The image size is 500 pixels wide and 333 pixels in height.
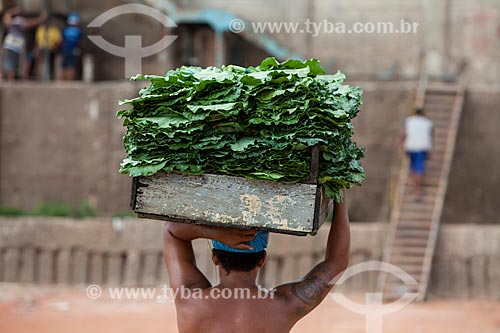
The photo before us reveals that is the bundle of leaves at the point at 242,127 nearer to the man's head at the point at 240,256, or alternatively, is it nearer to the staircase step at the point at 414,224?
the man's head at the point at 240,256

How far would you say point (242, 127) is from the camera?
3184 mm

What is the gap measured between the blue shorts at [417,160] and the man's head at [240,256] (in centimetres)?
982

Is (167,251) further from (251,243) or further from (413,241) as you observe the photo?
(413,241)

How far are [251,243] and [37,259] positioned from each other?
31.7 feet

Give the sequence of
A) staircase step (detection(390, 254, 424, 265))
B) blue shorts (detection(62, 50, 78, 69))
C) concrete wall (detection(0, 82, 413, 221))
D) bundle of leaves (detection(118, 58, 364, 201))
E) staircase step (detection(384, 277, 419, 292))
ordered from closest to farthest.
Result: 1. bundle of leaves (detection(118, 58, 364, 201))
2. staircase step (detection(384, 277, 419, 292))
3. staircase step (detection(390, 254, 424, 265))
4. concrete wall (detection(0, 82, 413, 221))
5. blue shorts (detection(62, 50, 78, 69))

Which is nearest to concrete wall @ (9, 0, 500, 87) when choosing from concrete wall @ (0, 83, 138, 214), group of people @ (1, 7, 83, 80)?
group of people @ (1, 7, 83, 80)

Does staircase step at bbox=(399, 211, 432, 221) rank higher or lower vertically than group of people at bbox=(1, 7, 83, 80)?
lower

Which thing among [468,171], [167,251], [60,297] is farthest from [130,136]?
[468,171]

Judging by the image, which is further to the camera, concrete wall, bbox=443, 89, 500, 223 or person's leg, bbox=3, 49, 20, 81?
person's leg, bbox=3, 49, 20, 81

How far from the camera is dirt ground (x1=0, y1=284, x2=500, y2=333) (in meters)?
10.5

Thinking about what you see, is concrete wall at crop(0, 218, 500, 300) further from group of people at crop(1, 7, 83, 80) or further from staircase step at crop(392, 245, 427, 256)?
group of people at crop(1, 7, 83, 80)

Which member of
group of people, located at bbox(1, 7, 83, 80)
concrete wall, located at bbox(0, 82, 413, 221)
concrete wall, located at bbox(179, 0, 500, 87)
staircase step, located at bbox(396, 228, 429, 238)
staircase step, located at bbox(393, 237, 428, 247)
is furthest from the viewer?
concrete wall, located at bbox(179, 0, 500, 87)

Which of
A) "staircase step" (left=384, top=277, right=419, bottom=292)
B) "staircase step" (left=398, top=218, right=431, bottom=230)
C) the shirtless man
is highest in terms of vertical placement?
the shirtless man

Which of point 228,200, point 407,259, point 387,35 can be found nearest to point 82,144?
point 407,259
